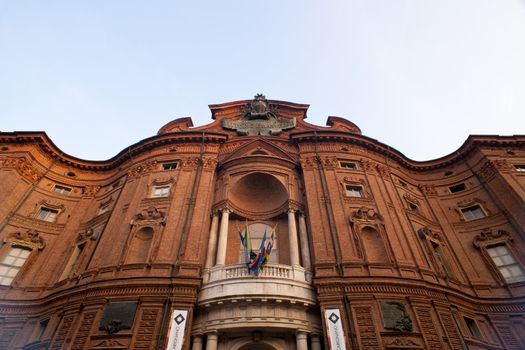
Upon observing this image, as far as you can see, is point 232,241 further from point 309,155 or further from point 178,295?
point 309,155

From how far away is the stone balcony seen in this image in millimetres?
14977

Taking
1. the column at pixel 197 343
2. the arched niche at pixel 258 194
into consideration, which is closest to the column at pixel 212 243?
the arched niche at pixel 258 194

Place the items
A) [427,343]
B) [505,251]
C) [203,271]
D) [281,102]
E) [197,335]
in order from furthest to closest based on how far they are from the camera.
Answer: [281,102], [505,251], [203,271], [197,335], [427,343]

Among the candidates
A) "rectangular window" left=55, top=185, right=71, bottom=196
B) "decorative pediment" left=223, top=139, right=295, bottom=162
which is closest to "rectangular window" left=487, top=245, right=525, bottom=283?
"decorative pediment" left=223, top=139, right=295, bottom=162

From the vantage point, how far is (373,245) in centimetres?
1878

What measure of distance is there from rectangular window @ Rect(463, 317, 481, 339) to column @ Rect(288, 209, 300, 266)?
9.65m

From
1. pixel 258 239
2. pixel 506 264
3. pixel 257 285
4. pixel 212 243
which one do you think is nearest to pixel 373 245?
pixel 258 239

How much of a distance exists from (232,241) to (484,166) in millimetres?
20691

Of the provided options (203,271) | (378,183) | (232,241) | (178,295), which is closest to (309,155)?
(378,183)

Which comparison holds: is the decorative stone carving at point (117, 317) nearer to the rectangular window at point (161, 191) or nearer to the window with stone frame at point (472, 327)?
the rectangular window at point (161, 191)

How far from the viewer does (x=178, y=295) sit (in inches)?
605

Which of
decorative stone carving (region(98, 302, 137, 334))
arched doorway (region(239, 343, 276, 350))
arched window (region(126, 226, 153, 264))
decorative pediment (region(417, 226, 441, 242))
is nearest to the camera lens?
decorative stone carving (region(98, 302, 137, 334))

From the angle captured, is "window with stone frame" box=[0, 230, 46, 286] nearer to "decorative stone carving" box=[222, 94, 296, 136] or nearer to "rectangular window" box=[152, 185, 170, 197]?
"rectangular window" box=[152, 185, 170, 197]

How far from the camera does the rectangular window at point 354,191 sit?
21953 mm
